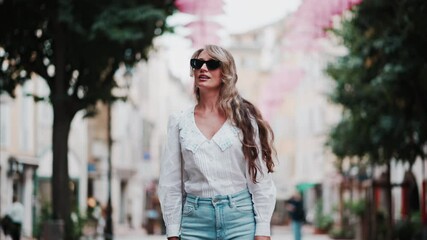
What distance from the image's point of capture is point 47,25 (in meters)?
23.3

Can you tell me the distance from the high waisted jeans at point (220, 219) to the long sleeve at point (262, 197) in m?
0.04

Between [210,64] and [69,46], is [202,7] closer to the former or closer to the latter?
[69,46]

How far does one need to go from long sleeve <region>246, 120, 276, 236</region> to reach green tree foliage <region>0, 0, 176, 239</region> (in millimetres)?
14909

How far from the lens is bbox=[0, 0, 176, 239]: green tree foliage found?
21094 mm

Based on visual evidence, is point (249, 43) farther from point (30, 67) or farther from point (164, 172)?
point (164, 172)

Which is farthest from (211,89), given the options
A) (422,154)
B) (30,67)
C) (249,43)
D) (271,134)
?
(249,43)

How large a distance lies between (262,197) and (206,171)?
12.8 inches

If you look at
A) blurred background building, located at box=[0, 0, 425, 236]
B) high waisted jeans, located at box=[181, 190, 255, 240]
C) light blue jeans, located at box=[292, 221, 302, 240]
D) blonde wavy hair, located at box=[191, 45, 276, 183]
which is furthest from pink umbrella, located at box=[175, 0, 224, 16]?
high waisted jeans, located at box=[181, 190, 255, 240]

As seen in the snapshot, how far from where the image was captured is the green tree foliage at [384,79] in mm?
20656

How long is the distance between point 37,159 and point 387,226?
19.1 metres

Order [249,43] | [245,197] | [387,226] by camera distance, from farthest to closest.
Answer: [249,43] < [387,226] < [245,197]

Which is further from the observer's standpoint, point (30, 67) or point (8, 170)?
point (8, 170)

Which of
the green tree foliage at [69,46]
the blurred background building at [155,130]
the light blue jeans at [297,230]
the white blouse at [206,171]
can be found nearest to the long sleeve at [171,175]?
the white blouse at [206,171]

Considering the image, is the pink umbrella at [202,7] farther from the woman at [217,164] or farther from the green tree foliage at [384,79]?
the woman at [217,164]
